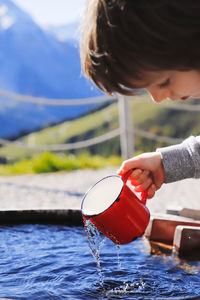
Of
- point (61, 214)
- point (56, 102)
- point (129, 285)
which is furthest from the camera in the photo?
point (56, 102)

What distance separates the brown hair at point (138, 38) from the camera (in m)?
1.02

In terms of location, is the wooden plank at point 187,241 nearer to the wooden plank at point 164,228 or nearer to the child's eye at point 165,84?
the wooden plank at point 164,228

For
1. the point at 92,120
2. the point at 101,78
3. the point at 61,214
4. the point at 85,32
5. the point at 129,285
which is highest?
the point at 92,120

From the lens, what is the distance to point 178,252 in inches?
64.1

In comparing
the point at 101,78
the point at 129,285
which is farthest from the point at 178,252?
the point at 101,78

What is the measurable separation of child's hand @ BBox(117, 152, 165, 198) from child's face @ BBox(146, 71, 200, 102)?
0.26 metres

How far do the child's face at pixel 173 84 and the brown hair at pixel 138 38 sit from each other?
33 millimetres

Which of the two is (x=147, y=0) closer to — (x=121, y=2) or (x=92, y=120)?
(x=121, y=2)

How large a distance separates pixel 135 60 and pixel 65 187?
2854 millimetres

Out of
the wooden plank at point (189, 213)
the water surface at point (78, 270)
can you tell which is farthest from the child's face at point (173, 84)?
the wooden plank at point (189, 213)

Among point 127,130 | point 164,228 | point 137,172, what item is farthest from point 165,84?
point 127,130

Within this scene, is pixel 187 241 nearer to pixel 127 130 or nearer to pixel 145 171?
pixel 145 171

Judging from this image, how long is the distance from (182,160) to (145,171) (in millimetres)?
133

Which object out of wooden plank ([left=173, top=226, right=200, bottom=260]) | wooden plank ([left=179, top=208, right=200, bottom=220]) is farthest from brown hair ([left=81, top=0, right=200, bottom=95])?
wooden plank ([left=179, top=208, right=200, bottom=220])
